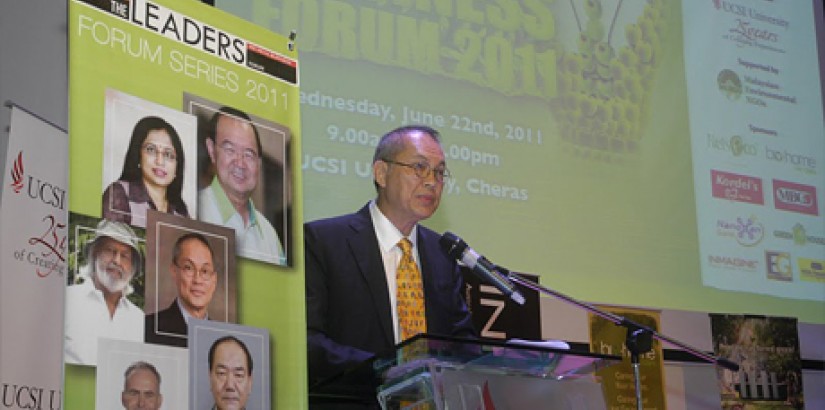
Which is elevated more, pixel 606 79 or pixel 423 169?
pixel 606 79

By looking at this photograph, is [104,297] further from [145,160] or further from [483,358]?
[483,358]

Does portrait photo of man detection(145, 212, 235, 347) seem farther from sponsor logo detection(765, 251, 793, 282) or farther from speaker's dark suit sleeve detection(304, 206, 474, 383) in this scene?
sponsor logo detection(765, 251, 793, 282)

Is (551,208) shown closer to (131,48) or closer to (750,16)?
(750,16)

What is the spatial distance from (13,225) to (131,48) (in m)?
0.53

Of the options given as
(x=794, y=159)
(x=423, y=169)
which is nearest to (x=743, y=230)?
(x=794, y=159)

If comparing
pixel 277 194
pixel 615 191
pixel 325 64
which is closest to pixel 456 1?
pixel 325 64

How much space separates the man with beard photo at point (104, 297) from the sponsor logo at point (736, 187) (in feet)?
9.20

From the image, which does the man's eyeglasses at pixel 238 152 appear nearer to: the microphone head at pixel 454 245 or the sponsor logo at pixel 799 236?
the microphone head at pixel 454 245

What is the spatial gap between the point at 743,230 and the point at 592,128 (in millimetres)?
839

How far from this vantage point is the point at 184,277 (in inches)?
109

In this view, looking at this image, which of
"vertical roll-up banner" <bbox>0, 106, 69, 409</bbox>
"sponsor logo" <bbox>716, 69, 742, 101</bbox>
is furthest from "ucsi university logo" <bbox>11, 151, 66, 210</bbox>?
"sponsor logo" <bbox>716, 69, 742, 101</bbox>

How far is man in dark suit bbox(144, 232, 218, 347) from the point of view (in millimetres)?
2693

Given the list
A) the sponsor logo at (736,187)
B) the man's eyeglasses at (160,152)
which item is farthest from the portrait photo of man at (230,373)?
the sponsor logo at (736,187)

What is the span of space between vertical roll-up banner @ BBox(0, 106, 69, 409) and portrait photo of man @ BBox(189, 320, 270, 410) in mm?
329
